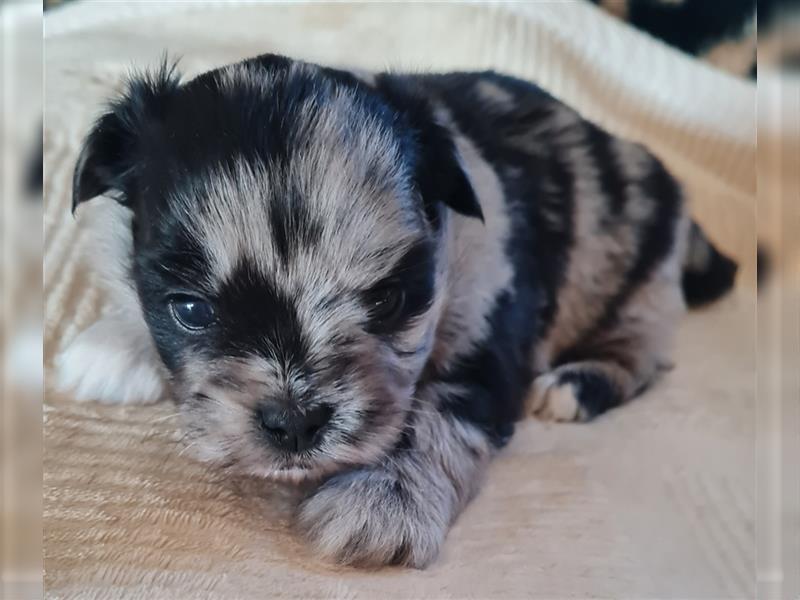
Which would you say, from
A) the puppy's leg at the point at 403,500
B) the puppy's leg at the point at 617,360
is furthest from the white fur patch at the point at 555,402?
the puppy's leg at the point at 403,500

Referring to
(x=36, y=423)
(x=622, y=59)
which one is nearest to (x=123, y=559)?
(x=36, y=423)

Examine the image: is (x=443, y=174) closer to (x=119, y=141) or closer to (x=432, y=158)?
(x=432, y=158)

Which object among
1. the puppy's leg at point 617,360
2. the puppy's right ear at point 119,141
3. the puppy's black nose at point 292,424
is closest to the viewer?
the puppy's black nose at point 292,424

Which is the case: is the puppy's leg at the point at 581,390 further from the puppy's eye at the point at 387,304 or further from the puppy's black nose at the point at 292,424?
the puppy's black nose at the point at 292,424

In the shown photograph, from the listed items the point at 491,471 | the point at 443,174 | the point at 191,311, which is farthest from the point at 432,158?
the point at 491,471

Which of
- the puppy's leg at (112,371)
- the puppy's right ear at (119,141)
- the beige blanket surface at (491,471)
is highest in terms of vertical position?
the puppy's right ear at (119,141)

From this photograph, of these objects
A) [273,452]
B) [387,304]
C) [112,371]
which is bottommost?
[112,371]
